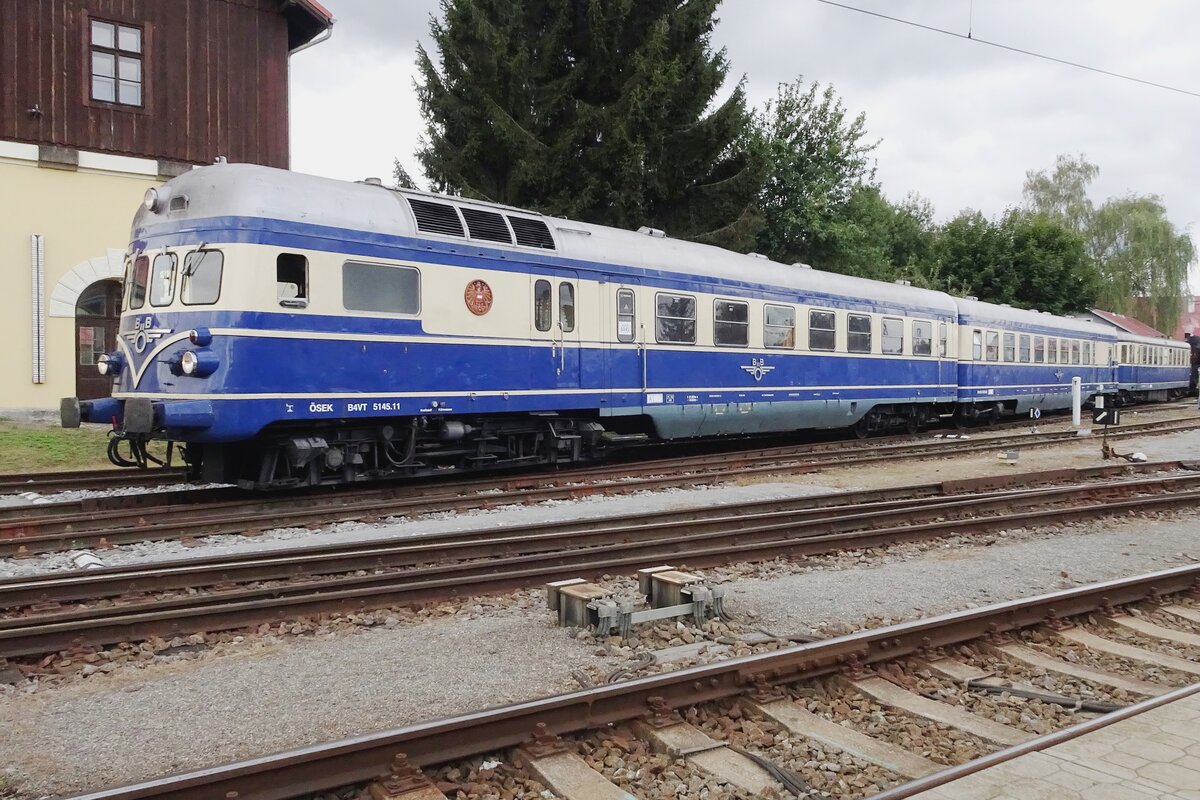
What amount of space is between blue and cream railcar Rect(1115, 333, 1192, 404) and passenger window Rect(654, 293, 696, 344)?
25278 mm

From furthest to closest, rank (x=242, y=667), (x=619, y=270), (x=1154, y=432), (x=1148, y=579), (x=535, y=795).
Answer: (x=1154, y=432), (x=619, y=270), (x=1148, y=579), (x=242, y=667), (x=535, y=795)

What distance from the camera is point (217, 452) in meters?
10.6

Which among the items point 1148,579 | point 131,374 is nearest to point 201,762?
point 1148,579

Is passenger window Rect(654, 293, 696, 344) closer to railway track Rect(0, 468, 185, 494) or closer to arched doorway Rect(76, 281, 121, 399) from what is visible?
railway track Rect(0, 468, 185, 494)

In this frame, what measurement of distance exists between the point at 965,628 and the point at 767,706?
1828mm

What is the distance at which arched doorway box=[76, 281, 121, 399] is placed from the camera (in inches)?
738

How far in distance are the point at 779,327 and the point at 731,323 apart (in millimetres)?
1421

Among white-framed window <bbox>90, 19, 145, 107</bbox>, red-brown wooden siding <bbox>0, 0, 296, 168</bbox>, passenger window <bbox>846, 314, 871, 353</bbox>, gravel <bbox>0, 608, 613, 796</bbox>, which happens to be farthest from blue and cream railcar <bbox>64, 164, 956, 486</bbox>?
white-framed window <bbox>90, 19, 145, 107</bbox>

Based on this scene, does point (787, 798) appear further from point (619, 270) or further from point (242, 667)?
point (619, 270)

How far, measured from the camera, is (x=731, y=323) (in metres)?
15.9

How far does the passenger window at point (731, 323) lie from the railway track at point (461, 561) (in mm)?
4900

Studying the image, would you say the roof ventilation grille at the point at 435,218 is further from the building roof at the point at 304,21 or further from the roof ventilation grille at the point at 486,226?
the building roof at the point at 304,21

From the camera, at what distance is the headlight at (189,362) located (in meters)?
9.62


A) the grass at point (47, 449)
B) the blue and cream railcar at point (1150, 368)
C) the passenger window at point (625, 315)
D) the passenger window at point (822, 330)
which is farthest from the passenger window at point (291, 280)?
the blue and cream railcar at point (1150, 368)
